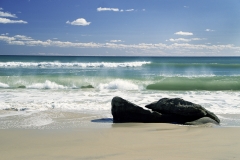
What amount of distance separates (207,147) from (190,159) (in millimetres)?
879

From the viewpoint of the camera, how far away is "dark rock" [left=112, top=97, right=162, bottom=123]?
25.0ft

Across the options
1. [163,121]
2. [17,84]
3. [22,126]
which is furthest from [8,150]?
[17,84]

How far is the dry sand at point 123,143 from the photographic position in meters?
4.55

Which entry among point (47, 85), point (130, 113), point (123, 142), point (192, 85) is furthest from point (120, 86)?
point (123, 142)

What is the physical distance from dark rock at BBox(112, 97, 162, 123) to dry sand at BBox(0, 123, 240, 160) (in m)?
0.54

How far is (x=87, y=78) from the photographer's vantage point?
82.2 feet

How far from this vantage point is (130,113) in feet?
25.3

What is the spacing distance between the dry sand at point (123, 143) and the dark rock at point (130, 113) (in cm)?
54

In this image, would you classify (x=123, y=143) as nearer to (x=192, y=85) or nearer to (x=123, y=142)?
(x=123, y=142)

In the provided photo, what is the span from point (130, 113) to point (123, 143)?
7.76ft

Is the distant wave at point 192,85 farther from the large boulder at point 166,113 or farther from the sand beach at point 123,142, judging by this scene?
the sand beach at point 123,142

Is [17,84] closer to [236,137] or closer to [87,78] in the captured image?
[87,78]

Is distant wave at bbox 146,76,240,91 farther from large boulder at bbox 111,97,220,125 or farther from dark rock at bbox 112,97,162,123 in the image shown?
dark rock at bbox 112,97,162,123

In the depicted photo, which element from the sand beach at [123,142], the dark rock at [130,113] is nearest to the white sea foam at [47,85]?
the dark rock at [130,113]
